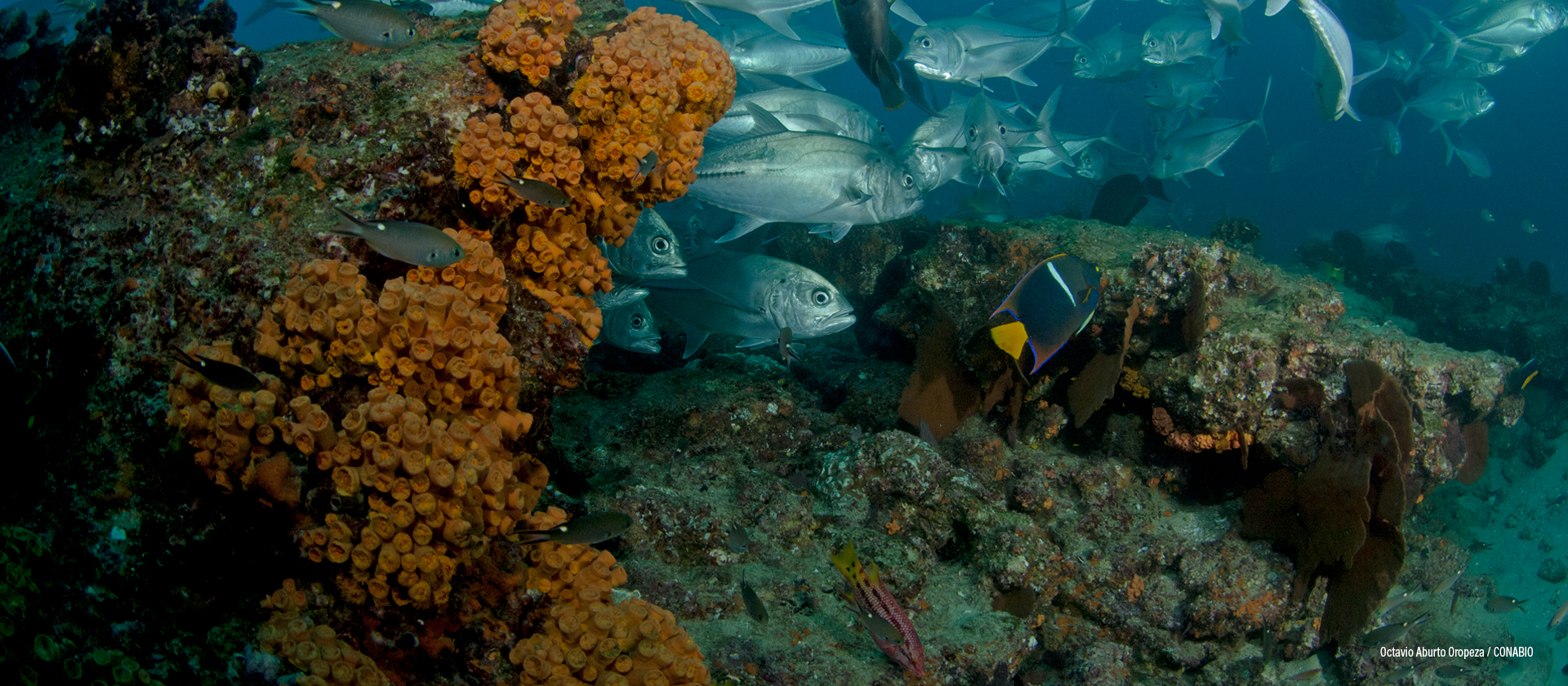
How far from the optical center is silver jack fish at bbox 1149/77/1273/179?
1097 cm

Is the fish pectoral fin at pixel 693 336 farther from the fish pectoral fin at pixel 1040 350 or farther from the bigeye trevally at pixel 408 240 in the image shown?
the bigeye trevally at pixel 408 240

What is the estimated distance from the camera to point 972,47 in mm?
8367

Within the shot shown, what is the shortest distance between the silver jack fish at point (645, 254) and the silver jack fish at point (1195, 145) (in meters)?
10.5

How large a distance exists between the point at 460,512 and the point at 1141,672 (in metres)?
4.26

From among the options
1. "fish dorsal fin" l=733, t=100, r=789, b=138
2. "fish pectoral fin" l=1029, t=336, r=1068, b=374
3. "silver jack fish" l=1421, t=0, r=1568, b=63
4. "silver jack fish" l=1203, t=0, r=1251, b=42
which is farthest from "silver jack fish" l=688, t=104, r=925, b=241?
"silver jack fish" l=1421, t=0, r=1568, b=63

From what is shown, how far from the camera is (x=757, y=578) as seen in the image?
120 inches

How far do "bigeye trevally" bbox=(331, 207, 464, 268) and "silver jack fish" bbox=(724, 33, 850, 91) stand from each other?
7126mm

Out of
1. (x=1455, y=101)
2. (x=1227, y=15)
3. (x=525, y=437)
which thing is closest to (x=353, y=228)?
(x=525, y=437)

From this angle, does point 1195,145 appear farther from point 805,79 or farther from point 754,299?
point 754,299

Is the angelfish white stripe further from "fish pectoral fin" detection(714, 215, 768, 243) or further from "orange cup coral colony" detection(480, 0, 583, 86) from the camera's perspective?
"orange cup coral colony" detection(480, 0, 583, 86)

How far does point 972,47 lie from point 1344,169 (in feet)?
184

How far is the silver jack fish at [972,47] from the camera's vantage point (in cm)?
817

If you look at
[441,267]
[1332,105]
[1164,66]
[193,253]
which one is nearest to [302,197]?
Result: [193,253]

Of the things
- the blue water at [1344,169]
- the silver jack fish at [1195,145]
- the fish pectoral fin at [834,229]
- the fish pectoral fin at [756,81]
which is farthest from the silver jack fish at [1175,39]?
the fish pectoral fin at [834,229]
